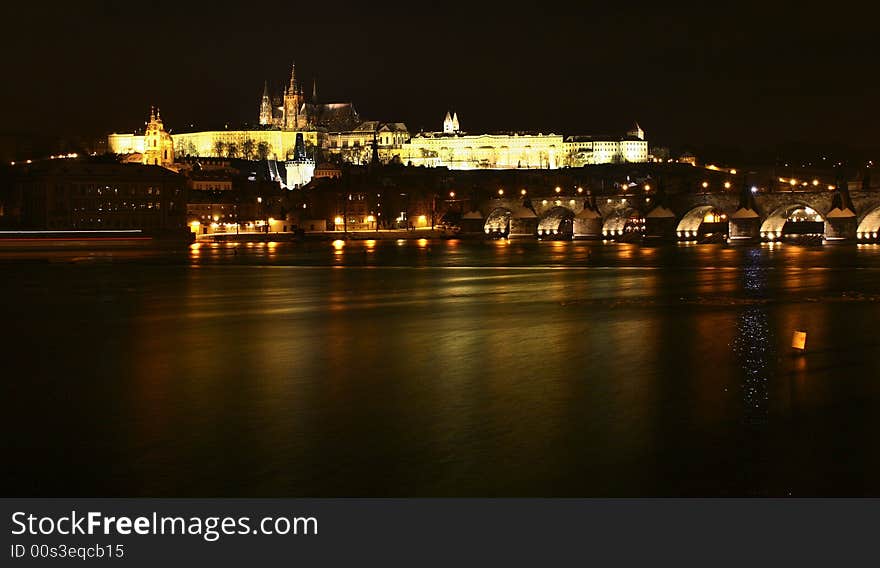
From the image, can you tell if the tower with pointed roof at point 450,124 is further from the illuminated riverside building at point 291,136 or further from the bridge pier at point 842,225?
the bridge pier at point 842,225

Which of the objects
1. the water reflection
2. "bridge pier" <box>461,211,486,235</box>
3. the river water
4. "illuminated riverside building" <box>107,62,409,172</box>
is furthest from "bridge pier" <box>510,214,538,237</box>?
"illuminated riverside building" <box>107,62,409,172</box>

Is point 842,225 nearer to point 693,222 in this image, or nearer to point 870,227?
point 870,227

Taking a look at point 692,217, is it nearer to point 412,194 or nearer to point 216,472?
point 412,194

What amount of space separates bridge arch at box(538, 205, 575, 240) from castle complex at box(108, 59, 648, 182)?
65872 mm

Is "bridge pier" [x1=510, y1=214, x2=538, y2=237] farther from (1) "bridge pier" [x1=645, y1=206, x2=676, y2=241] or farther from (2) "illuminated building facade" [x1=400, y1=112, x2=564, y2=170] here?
(2) "illuminated building facade" [x1=400, y1=112, x2=564, y2=170]

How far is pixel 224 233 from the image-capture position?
83000mm

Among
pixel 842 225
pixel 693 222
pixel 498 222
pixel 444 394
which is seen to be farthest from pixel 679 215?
pixel 444 394

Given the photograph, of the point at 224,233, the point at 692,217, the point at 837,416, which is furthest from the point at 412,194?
the point at 837,416

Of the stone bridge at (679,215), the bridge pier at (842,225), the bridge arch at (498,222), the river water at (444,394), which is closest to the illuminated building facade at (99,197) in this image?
the stone bridge at (679,215)

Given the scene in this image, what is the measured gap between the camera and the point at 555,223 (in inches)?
3310

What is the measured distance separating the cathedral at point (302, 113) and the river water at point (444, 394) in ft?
460

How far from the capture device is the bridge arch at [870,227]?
5981 cm

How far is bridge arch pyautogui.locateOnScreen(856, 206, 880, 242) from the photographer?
196 ft

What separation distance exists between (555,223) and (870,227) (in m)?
28.2
